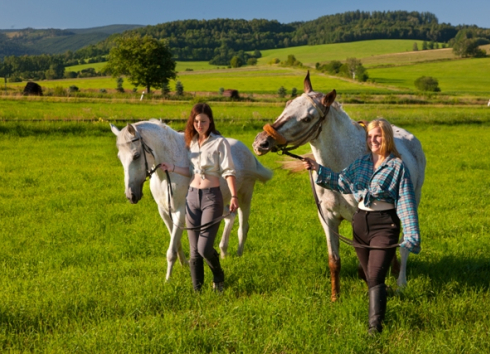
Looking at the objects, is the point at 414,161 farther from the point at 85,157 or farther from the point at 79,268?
the point at 85,157

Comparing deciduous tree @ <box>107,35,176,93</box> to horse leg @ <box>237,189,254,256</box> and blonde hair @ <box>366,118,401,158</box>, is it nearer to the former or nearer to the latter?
horse leg @ <box>237,189,254,256</box>

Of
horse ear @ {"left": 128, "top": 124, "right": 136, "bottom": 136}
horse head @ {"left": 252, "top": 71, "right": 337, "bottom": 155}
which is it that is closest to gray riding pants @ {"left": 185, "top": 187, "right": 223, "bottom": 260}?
horse ear @ {"left": 128, "top": 124, "right": 136, "bottom": 136}

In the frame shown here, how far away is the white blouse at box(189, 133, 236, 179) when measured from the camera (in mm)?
5324

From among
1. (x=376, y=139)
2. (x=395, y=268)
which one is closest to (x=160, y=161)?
(x=376, y=139)

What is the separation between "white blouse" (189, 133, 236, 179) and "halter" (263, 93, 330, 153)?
0.90 metres

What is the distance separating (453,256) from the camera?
22.7 ft

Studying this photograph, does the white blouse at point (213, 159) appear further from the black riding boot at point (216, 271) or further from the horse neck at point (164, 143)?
the black riding boot at point (216, 271)

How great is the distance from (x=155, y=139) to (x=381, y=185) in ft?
9.50

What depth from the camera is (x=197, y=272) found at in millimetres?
5570

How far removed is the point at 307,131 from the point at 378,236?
1.27 m

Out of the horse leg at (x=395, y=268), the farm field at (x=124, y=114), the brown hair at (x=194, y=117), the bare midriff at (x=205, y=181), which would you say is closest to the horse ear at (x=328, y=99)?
the brown hair at (x=194, y=117)

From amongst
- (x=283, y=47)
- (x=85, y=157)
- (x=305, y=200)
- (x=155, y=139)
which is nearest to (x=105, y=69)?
(x=85, y=157)

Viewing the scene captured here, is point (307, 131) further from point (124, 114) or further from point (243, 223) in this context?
point (124, 114)

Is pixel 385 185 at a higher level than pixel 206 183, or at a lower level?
higher
